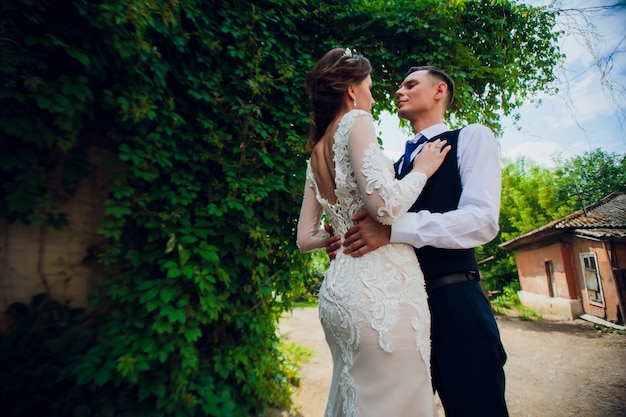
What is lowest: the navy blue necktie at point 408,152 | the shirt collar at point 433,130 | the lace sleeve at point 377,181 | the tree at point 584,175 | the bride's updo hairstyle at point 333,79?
the lace sleeve at point 377,181

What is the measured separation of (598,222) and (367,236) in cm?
1642

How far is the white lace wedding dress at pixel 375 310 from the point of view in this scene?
119cm

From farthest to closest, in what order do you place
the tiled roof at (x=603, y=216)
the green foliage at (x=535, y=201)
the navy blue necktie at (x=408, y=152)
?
the green foliage at (x=535, y=201), the tiled roof at (x=603, y=216), the navy blue necktie at (x=408, y=152)

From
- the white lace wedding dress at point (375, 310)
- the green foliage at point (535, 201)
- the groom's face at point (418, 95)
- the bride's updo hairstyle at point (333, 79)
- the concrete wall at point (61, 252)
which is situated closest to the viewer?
the white lace wedding dress at point (375, 310)

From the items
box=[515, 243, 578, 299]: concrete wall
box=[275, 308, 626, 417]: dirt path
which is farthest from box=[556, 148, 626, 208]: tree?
box=[275, 308, 626, 417]: dirt path

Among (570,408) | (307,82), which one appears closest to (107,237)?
(307,82)

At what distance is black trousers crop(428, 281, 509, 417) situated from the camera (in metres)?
1.29

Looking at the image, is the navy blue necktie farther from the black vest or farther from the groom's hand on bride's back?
the groom's hand on bride's back

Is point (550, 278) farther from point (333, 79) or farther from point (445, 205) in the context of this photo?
point (333, 79)

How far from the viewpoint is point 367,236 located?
53.1 inches

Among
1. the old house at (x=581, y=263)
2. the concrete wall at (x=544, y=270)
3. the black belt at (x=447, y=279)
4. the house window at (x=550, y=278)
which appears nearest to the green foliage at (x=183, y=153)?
the black belt at (x=447, y=279)

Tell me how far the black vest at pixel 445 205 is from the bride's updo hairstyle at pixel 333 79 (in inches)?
22.9

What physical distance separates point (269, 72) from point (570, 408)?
19.9ft

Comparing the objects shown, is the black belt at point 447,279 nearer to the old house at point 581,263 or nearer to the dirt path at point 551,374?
the dirt path at point 551,374
